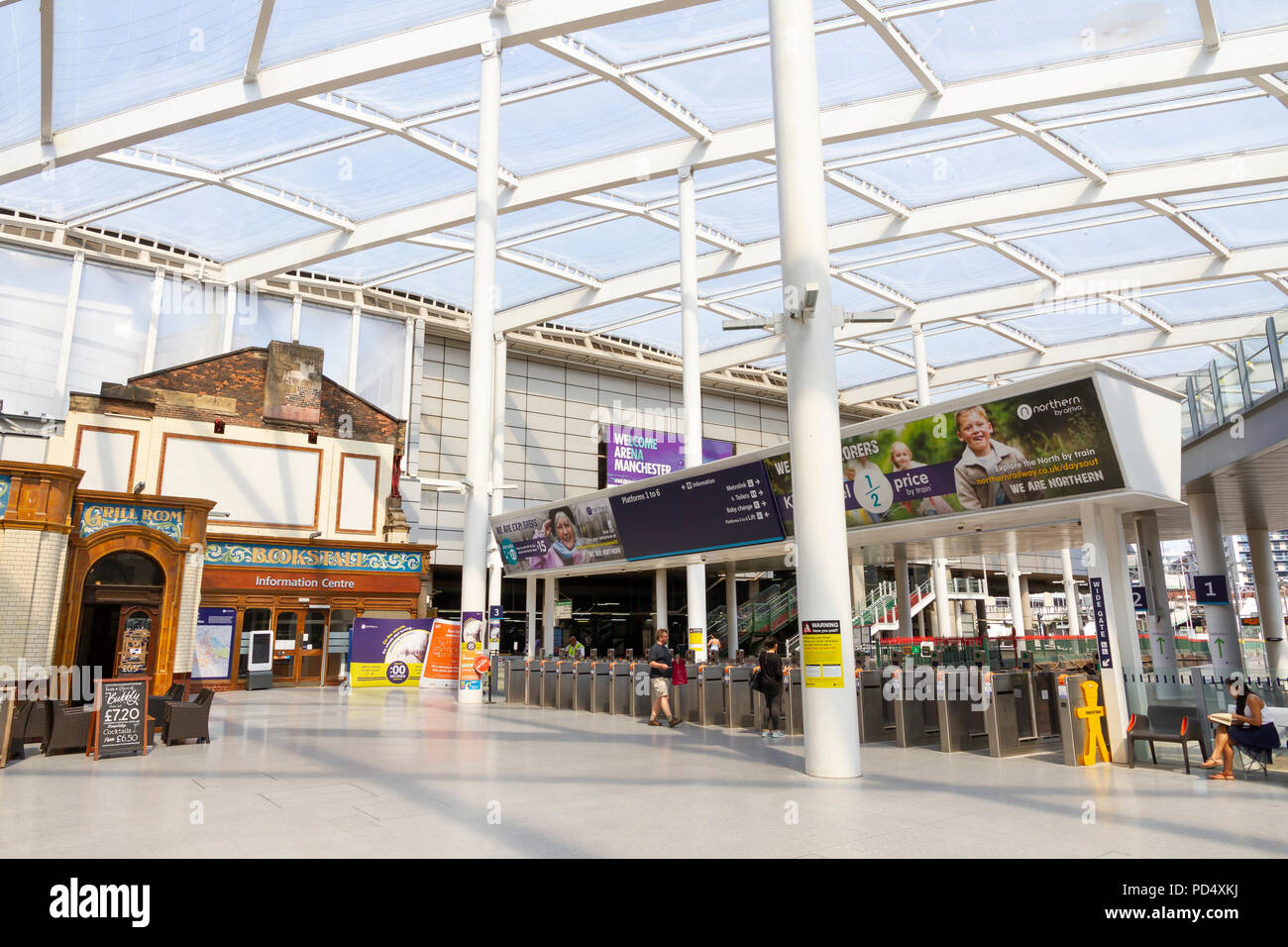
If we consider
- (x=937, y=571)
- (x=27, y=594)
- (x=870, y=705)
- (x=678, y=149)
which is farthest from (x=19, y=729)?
(x=937, y=571)

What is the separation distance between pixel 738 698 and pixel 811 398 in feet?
20.6

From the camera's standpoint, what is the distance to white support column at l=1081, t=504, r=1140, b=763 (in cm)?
1015

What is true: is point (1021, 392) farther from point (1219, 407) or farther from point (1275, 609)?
point (1275, 609)

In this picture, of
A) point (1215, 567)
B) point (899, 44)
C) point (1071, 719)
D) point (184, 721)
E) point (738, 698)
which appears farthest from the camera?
point (899, 44)

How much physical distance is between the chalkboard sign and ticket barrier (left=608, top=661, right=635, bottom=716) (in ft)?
27.0

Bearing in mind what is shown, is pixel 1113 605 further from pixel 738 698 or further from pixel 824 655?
pixel 738 698

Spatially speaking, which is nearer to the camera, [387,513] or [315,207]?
[315,207]

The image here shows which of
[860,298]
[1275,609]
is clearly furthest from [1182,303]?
[1275,609]

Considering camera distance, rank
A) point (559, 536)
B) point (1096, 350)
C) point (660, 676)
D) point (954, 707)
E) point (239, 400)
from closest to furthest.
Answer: point (954, 707) < point (660, 676) < point (559, 536) < point (239, 400) < point (1096, 350)

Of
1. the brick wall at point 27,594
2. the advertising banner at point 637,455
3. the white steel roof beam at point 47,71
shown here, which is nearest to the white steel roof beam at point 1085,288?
the advertising banner at point 637,455

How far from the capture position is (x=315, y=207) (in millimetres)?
27219

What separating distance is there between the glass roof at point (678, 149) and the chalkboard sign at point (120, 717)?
14.5 m

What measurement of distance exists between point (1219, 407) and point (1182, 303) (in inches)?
871

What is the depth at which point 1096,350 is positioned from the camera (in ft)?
122
